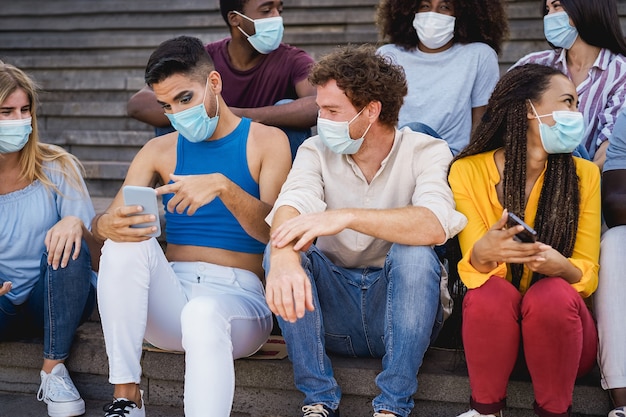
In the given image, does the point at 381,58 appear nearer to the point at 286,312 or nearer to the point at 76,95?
the point at 286,312

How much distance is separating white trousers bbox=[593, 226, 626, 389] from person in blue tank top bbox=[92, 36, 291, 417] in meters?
1.14

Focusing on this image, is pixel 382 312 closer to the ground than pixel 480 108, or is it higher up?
closer to the ground

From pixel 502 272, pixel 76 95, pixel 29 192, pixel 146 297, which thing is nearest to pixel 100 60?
pixel 76 95

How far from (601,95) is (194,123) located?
5.79 ft

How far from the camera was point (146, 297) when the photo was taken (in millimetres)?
2477

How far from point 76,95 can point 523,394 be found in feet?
15.5

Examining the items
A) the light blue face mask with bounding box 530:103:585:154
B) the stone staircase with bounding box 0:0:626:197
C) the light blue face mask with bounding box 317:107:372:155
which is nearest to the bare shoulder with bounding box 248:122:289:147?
the light blue face mask with bounding box 317:107:372:155

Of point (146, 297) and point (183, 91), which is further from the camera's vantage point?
point (183, 91)

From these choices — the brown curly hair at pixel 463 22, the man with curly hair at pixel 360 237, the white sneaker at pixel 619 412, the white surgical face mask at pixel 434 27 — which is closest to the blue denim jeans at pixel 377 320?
the man with curly hair at pixel 360 237

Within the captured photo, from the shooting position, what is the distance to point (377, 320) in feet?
8.63

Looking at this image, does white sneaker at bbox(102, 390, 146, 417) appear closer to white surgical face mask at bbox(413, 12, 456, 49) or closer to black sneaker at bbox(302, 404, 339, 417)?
black sneaker at bbox(302, 404, 339, 417)

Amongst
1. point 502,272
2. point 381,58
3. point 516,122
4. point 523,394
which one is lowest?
point 523,394

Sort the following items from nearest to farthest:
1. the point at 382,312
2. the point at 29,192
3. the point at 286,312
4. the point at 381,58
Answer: the point at 286,312, the point at 382,312, the point at 381,58, the point at 29,192

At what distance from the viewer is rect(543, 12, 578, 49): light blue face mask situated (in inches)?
131
